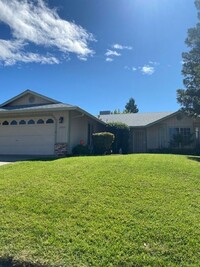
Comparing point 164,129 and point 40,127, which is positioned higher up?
point 164,129

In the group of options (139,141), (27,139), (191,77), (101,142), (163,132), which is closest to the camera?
(27,139)

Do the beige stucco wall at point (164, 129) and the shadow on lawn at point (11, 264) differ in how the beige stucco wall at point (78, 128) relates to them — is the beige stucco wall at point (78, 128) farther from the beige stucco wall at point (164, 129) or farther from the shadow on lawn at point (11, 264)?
the shadow on lawn at point (11, 264)

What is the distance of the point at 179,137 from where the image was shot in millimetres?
20688

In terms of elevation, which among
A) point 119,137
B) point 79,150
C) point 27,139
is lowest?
point 79,150

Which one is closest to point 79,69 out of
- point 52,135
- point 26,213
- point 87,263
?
point 52,135

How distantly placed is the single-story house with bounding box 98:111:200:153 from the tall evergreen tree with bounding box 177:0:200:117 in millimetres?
1615

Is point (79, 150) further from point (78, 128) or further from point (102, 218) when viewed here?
point (102, 218)

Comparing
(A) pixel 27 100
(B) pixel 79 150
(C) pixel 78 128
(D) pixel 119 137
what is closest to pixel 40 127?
(C) pixel 78 128

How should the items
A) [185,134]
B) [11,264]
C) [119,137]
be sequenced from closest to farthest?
[11,264] < [119,137] < [185,134]

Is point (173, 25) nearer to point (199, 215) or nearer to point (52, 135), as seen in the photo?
point (52, 135)

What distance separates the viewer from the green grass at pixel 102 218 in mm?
4180

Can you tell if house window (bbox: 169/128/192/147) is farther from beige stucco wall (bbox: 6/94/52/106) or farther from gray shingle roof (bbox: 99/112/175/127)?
beige stucco wall (bbox: 6/94/52/106)

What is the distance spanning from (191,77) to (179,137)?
4.74 metres

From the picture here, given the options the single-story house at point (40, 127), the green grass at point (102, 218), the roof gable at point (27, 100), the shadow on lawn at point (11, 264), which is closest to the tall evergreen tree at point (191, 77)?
the single-story house at point (40, 127)
